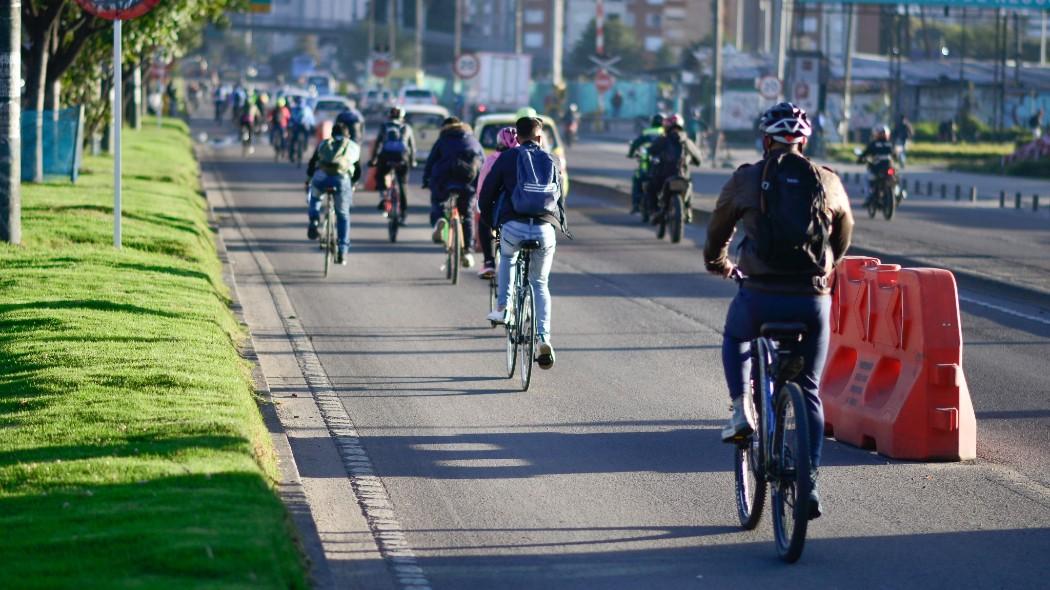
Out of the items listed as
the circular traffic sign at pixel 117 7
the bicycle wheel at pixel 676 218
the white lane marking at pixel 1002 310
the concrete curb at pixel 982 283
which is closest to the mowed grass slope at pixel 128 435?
the circular traffic sign at pixel 117 7

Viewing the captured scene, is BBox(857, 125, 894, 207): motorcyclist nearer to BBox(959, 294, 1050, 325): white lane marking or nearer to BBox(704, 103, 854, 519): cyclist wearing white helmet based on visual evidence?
BBox(959, 294, 1050, 325): white lane marking

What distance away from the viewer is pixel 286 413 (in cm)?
1032

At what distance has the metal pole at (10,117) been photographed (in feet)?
53.1

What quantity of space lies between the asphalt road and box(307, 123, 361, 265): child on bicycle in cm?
134

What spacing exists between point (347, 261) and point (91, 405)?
36.4ft

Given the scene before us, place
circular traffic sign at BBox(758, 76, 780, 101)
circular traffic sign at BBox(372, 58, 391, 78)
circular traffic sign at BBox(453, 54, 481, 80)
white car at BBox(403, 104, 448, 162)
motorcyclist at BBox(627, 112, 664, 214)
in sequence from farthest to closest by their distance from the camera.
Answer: circular traffic sign at BBox(372, 58, 391, 78)
circular traffic sign at BBox(453, 54, 481, 80)
circular traffic sign at BBox(758, 76, 780, 101)
white car at BBox(403, 104, 448, 162)
motorcyclist at BBox(627, 112, 664, 214)

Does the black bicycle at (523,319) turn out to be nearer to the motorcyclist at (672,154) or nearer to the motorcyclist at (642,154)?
the motorcyclist at (672,154)

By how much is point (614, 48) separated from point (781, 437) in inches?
4813

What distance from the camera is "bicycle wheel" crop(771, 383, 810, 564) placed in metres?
6.66

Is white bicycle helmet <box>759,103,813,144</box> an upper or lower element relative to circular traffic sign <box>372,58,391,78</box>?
lower

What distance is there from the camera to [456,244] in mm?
17266

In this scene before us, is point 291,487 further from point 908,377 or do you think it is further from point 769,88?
point 769,88

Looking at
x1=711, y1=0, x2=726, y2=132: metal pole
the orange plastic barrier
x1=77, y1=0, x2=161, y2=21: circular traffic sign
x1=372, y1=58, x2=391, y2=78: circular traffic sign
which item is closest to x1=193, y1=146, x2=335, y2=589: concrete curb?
the orange plastic barrier

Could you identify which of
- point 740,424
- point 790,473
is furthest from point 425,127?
point 790,473
